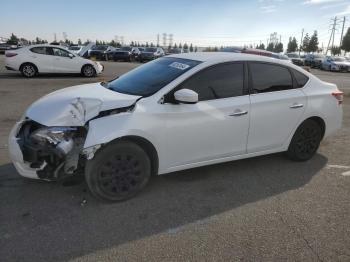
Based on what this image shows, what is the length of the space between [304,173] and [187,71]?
227 centimetres

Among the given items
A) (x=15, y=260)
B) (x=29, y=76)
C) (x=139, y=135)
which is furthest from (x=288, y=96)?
(x=29, y=76)

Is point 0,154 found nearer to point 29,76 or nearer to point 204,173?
point 204,173

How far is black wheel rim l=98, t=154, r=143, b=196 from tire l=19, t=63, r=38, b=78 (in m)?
13.2

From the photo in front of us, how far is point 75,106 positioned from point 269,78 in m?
2.65

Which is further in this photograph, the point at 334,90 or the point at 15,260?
the point at 334,90

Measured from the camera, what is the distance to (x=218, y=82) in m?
4.29

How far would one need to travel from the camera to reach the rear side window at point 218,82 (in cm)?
412

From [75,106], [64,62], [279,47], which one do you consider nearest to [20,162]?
[75,106]

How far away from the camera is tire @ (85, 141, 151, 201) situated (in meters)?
3.60

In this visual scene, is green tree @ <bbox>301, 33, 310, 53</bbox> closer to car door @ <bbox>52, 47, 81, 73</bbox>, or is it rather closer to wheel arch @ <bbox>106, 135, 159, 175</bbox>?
car door @ <bbox>52, 47, 81, 73</bbox>

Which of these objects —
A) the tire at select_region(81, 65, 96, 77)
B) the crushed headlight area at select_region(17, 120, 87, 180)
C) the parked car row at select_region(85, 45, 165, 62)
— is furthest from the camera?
the parked car row at select_region(85, 45, 165, 62)

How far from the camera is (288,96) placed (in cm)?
477

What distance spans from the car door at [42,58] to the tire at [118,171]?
520 inches

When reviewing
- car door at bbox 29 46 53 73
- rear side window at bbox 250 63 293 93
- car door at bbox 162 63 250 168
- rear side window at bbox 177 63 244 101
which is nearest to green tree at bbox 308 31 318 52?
car door at bbox 29 46 53 73
